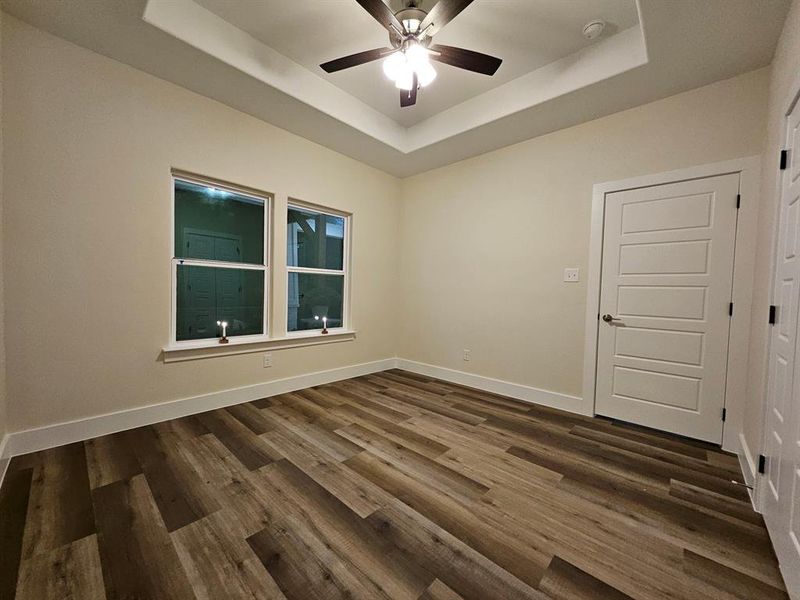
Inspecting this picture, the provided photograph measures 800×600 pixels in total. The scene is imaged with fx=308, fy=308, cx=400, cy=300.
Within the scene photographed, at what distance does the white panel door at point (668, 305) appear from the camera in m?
2.32

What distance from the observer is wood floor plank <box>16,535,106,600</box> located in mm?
1096

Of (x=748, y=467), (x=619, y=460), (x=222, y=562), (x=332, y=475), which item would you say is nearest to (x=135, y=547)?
(x=222, y=562)

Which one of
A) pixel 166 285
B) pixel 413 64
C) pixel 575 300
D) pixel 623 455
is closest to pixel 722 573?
pixel 623 455

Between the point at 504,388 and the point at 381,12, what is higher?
the point at 381,12

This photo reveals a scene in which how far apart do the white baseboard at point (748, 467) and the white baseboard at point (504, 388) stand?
3.24 ft

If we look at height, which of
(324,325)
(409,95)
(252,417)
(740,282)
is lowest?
(252,417)

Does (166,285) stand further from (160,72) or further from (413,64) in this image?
(413,64)

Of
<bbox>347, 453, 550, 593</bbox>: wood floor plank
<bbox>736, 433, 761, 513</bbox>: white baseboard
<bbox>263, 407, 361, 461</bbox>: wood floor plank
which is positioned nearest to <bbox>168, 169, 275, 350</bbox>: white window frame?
<bbox>263, 407, 361, 461</bbox>: wood floor plank

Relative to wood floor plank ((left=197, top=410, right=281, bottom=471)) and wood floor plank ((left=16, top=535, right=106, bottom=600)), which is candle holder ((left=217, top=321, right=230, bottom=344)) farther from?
wood floor plank ((left=16, top=535, right=106, bottom=600))

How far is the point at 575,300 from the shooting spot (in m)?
2.96

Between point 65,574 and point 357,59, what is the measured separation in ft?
9.81

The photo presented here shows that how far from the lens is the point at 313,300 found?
376 centimetres

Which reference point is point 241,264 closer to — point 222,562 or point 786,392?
point 222,562

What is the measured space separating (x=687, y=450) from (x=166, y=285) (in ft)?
13.9
